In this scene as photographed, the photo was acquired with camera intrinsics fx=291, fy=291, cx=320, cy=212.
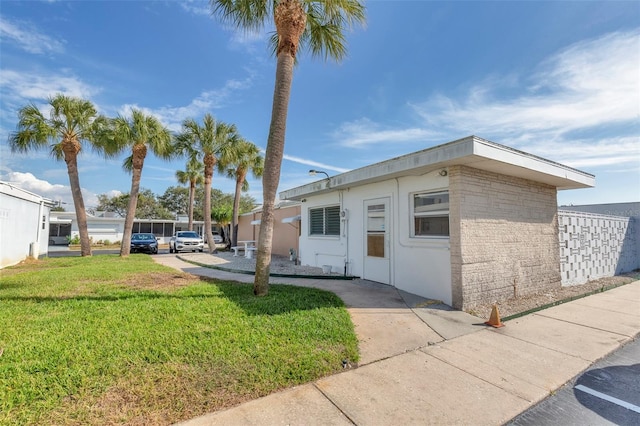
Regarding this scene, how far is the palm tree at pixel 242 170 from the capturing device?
78.6ft

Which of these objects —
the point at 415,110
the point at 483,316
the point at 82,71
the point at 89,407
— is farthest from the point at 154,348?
the point at 415,110

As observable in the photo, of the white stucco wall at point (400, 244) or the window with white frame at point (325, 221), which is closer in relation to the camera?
the white stucco wall at point (400, 244)

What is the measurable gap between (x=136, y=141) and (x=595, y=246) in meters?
22.4

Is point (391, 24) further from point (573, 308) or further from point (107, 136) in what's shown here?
point (107, 136)

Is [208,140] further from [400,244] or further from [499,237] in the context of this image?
[499,237]

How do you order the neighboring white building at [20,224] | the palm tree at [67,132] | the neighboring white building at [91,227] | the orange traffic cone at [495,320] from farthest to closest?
1. the neighboring white building at [91,227]
2. the palm tree at [67,132]
3. the neighboring white building at [20,224]
4. the orange traffic cone at [495,320]

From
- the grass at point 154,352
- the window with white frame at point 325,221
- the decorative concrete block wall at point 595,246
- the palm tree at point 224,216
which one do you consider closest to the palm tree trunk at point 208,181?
the palm tree at point 224,216

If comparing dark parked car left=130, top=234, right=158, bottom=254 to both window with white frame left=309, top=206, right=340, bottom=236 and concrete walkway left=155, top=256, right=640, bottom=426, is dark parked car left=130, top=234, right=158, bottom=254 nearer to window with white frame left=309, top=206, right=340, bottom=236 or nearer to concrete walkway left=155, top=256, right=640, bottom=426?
window with white frame left=309, top=206, right=340, bottom=236

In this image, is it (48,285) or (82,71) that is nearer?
(48,285)

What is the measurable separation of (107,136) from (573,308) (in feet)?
68.8

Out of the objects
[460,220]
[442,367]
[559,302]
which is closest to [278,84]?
[460,220]

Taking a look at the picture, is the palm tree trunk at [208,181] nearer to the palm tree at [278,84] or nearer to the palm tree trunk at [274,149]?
the palm tree at [278,84]

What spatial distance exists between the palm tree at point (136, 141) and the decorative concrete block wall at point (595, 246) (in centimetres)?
1990

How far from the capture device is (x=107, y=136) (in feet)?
52.8
